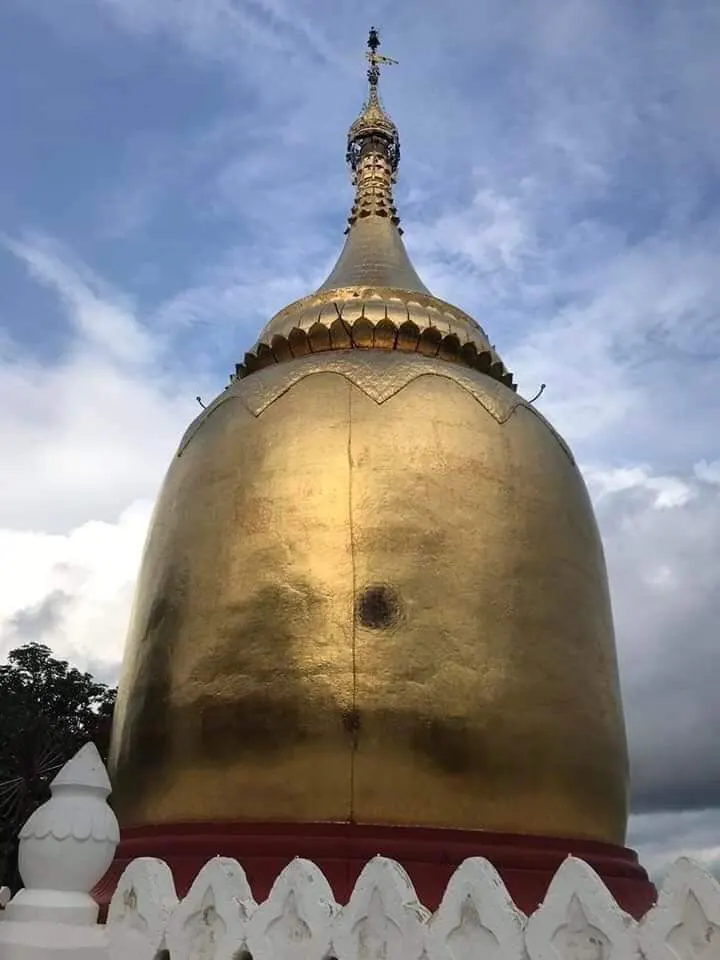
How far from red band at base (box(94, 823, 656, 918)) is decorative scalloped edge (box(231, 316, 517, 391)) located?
451cm

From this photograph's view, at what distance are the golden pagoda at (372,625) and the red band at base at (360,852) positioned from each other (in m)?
0.06

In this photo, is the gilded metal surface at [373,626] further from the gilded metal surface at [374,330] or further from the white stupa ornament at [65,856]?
the white stupa ornament at [65,856]

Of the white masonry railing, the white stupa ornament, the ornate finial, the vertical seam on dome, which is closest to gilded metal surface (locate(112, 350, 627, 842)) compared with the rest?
the vertical seam on dome

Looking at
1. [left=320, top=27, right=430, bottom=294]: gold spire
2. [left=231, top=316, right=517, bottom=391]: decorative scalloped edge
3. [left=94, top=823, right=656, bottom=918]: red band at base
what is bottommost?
[left=94, top=823, right=656, bottom=918]: red band at base

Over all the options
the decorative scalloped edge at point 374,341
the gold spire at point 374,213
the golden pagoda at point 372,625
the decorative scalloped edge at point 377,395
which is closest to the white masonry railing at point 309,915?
the golden pagoda at point 372,625

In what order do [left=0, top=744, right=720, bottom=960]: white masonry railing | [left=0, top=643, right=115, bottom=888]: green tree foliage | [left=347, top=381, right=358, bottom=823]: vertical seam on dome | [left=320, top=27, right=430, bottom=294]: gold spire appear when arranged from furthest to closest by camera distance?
1. [left=0, top=643, right=115, bottom=888]: green tree foliage
2. [left=320, top=27, right=430, bottom=294]: gold spire
3. [left=347, top=381, right=358, bottom=823]: vertical seam on dome
4. [left=0, top=744, right=720, bottom=960]: white masonry railing

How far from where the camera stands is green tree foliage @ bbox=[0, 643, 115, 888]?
56.8 feet

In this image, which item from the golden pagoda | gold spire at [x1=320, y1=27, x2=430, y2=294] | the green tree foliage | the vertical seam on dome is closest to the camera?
the vertical seam on dome

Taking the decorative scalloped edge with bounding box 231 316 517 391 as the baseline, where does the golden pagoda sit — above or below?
below

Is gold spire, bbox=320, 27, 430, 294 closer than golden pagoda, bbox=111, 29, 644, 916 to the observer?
No

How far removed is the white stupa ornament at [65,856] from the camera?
14.1 ft

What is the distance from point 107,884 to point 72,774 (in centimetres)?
229

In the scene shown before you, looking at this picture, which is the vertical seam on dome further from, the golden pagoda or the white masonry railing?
the white masonry railing

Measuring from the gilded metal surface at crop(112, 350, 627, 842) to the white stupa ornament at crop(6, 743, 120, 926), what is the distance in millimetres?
1753
